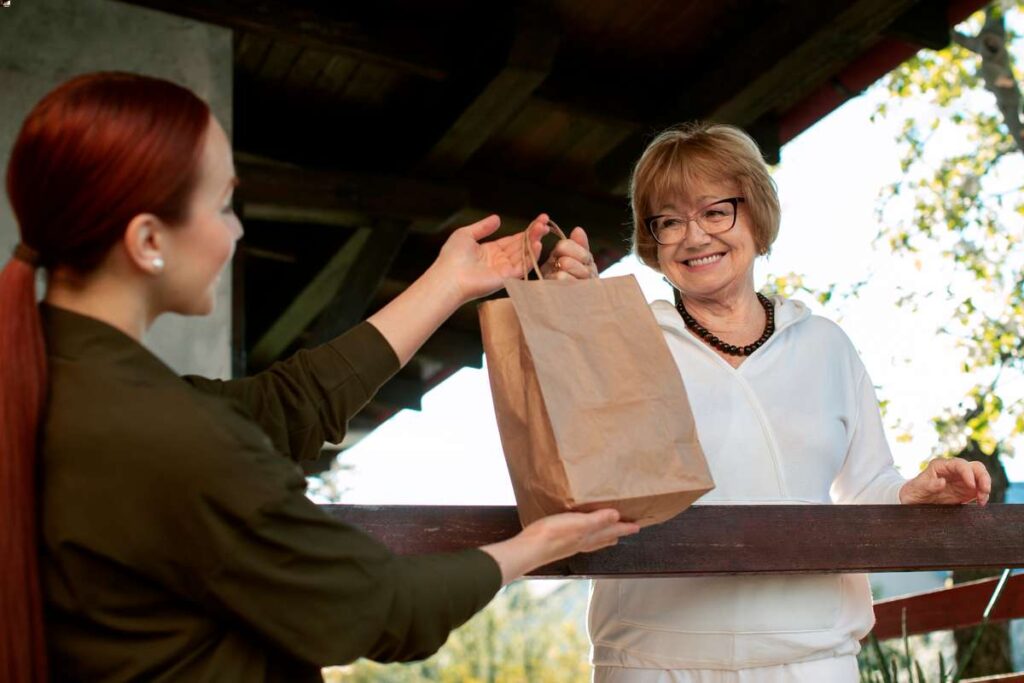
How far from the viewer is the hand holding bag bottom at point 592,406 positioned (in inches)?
56.2

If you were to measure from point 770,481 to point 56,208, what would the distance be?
1.25 metres

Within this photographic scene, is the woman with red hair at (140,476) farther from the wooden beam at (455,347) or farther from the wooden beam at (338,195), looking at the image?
the wooden beam at (455,347)

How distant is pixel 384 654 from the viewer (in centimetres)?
123

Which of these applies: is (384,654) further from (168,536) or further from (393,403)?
(393,403)

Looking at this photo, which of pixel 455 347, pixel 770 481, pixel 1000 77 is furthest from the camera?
pixel 455 347

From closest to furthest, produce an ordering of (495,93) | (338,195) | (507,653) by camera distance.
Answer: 1. (495,93)
2. (338,195)
3. (507,653)

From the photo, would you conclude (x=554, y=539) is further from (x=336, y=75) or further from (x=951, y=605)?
(x=336, y=75)

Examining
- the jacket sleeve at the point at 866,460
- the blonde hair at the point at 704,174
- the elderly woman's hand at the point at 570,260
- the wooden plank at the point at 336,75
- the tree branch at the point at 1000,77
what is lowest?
the jacket sleeve at the point at 866,460

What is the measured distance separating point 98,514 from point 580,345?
64 cm

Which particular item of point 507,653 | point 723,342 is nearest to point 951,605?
point 723,342

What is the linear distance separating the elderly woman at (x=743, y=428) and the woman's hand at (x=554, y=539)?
0.43 metres

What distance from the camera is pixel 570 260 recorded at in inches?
67.8

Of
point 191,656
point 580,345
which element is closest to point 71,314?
point 191,656

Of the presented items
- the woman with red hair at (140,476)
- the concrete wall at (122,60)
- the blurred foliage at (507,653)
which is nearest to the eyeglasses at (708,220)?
the woman with red hair at (140,476)
